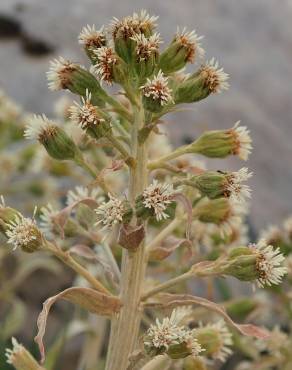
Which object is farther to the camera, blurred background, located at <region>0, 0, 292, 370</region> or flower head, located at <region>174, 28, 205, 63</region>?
blurred background, located at <region>0, 0, 292, 370</region>

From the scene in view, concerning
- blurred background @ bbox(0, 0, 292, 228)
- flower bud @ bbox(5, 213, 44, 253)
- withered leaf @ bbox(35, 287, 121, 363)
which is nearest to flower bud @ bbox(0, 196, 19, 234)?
flower bud @ bbox(5, 213, 44, 253)

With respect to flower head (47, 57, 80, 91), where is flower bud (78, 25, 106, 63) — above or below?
above

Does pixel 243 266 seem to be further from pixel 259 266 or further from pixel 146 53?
pixel 146 53

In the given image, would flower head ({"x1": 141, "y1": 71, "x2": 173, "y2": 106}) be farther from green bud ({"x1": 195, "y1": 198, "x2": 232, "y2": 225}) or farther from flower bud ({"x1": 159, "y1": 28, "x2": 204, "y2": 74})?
green bud ({"x1": 195, "y1": 198, "x2": 232, "y2": 225})

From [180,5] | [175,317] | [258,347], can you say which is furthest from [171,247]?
[180,5]

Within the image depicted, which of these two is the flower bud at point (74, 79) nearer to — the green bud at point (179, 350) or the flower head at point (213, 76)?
the flower head at point (213, 76)

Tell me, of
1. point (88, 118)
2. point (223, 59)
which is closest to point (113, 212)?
point (88, 118)
